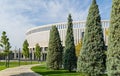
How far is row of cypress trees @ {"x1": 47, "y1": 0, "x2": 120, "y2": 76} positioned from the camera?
14711 millimetres

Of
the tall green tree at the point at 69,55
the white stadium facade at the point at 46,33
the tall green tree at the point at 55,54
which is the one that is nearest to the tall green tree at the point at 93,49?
the tall green tree at the point at 69,55

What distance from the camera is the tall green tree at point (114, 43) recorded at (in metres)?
14.5

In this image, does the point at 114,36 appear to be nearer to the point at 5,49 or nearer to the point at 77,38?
the point at 5,49

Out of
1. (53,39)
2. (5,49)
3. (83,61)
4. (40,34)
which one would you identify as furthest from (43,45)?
(83,61)

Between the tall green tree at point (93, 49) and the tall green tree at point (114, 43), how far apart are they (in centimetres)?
449

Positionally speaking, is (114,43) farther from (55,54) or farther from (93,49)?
(55,54)

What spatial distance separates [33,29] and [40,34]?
1023 centimetres

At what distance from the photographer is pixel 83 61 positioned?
1989 centimetres

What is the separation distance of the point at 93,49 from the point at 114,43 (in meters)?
4.94

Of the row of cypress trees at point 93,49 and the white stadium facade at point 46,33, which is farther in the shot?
the white stadium facade at point 46,33

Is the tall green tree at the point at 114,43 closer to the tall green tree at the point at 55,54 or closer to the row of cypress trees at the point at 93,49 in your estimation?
the row of cypress trees at the point at 93,49

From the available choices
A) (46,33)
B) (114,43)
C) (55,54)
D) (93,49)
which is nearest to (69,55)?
(55,54)

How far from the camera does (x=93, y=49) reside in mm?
19594

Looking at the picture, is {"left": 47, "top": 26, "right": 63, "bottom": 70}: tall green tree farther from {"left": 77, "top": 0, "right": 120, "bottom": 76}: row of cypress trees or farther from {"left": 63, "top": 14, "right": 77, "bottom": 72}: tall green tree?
{"left": 77, "top": 0, "right": 120, "bottom": 76}: row of cypress trees
